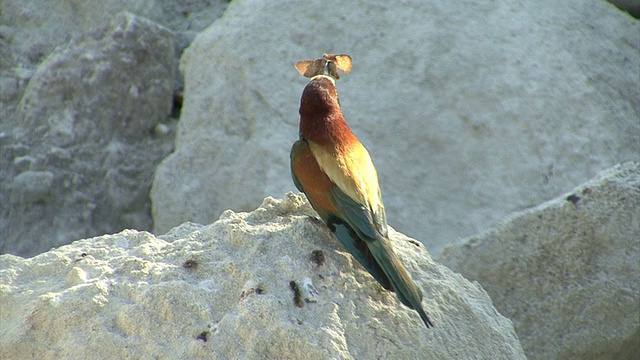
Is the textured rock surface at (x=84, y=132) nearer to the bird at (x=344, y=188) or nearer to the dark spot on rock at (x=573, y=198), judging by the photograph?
the bird at (x=344, y=188)

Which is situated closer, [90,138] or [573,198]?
[573,198]

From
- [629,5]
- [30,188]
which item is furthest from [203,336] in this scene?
[629,5]

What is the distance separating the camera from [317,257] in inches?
95.2

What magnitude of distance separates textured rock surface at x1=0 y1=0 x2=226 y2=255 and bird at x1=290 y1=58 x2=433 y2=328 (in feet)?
6.28

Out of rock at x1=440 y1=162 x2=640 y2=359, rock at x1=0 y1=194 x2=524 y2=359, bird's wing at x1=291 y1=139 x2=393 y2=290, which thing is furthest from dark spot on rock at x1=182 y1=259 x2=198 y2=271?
rock at x1=440 y1=162 x2=640 y2=359

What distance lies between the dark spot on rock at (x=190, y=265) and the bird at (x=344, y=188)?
0.38 metres

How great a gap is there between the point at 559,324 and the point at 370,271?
42.5 inches

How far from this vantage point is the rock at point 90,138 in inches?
176

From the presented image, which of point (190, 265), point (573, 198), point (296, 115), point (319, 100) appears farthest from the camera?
point (296, 115)

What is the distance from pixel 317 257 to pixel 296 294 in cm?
15

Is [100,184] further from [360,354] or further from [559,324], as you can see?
[360,354]

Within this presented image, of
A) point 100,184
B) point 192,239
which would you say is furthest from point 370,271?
point 100,184

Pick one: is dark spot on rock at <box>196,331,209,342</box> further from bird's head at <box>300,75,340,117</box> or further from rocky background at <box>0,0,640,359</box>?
rocky background at <box>0,0,640,359</box>

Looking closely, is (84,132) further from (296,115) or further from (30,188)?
(296,115)
